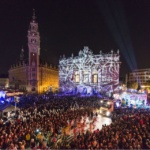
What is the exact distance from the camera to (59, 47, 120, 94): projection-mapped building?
42656mm

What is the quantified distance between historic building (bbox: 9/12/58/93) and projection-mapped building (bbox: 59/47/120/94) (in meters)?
10.9

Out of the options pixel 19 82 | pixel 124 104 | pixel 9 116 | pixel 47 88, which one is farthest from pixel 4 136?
pixel 19 82

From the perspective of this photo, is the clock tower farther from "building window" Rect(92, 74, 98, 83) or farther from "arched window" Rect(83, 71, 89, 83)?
"building window" Rect(92, 74, 98, 83)

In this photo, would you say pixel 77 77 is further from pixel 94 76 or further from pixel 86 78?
pixel 94 76

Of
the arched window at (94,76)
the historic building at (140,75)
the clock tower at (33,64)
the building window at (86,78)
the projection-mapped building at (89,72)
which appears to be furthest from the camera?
the historic building at (140,75)

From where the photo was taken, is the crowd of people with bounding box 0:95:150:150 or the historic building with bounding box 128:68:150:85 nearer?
the crowd of people with bounding box 0:95:150:150

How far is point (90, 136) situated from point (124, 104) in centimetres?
1767

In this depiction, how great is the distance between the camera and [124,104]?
27.0 m

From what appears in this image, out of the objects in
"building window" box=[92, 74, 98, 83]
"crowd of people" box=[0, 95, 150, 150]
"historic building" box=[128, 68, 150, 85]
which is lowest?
"crowd of people" box=[0, 95, 150, 150]

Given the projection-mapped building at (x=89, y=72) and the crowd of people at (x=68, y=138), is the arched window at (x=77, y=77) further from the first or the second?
the crowd of people at (x=68, y=138)

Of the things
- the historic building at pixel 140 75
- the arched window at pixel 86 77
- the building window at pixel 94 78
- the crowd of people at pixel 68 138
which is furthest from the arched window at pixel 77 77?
the historic building at pixel 140 75

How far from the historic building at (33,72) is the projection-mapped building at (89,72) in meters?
10.9

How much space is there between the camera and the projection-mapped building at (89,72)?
42.7 meters

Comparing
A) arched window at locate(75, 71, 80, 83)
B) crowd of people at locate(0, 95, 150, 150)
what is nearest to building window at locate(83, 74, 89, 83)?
arched window at locate(75, 71, 80, 83)
